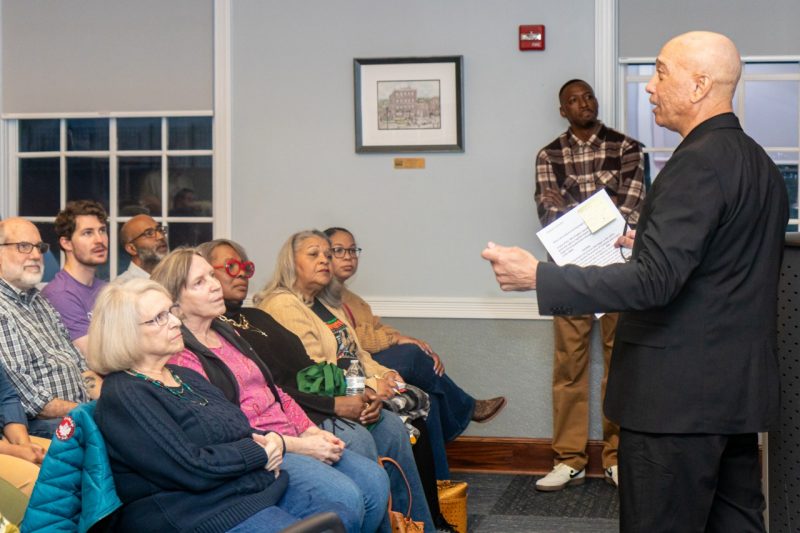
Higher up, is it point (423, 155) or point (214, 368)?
point (423, 155)

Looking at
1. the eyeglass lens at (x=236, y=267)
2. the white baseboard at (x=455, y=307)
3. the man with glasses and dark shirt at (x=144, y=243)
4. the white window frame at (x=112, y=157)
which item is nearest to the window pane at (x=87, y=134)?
the white window frame at (x=112, y=157)

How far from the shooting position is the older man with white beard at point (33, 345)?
353 cm

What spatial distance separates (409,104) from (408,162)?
287 mm

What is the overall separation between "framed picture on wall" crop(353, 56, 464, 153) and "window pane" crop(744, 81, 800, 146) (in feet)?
4.60

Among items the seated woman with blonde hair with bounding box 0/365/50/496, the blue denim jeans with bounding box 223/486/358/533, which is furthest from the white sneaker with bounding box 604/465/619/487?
the seated woman with blonde hair with bounding box 0/365/50/496

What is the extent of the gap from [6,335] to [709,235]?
227 cm

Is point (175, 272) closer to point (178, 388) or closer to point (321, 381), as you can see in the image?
point (178, 388)

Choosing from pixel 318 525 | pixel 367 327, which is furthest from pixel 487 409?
pixel 318 525

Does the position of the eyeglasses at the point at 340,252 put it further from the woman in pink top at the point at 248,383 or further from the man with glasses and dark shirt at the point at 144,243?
the woman in pink top at the point at 248,383

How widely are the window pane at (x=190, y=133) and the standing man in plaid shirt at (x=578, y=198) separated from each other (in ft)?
5.72

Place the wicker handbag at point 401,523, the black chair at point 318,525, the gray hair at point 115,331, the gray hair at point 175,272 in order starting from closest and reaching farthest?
1. the black chair at point 318,525
2. the gray hair at point 115,331
3. the gray hair at point 175,272
4. the wicker handbag at point 401,523

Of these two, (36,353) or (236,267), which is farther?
(236,267)

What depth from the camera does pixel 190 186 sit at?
580 cm

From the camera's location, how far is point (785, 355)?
2691 mm
